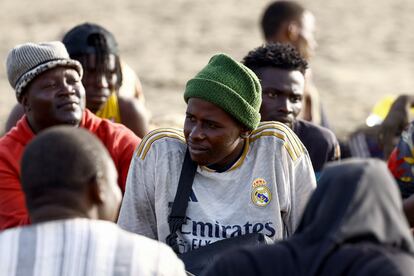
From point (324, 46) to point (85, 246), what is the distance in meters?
12.3

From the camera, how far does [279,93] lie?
5914 mm

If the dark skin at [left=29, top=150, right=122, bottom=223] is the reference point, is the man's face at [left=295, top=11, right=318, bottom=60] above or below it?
below

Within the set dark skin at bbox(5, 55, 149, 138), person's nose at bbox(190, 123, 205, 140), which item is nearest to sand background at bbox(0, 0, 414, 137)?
dark skin at bbox(5, 55, 149, 138)

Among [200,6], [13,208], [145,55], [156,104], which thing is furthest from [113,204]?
[200,6]

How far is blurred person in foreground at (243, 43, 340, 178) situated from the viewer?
19.4ft

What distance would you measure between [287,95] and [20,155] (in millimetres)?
1464

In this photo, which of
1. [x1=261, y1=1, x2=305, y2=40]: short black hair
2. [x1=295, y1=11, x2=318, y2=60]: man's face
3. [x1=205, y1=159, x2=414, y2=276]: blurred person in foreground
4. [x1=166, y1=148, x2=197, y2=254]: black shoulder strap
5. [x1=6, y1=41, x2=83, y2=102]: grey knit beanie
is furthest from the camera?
[x1=261, y1=1, x2=305, y2=40]: short black hair

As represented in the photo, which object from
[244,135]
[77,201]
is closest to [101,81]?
[244,135]

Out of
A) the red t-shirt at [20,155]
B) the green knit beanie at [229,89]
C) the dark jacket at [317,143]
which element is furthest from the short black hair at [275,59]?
the green knit beanie at [229,89]

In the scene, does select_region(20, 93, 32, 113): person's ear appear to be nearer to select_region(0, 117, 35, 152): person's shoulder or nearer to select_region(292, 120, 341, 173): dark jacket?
select_region(0, 117, 35, 152): person's shoulder

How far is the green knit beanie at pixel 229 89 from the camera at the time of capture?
4836mm

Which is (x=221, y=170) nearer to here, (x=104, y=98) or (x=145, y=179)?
(x=145, y=179)

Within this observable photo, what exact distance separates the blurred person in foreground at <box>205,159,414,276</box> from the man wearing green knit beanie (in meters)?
1.45

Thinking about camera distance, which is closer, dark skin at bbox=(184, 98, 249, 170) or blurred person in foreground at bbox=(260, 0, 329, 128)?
dark skin at bbox=(184, 98, 249, 170)
